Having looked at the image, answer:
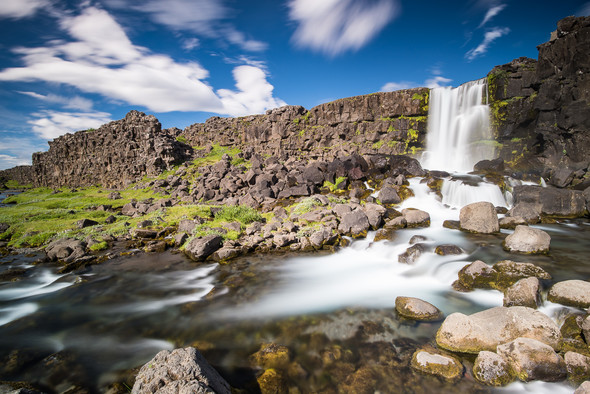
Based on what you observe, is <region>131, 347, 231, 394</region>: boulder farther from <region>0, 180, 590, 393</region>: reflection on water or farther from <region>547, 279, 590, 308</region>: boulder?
<region>547, 279, 590, 308</region>: boulder

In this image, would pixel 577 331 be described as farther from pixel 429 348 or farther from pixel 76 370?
pixel 76 370

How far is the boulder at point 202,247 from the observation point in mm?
12125

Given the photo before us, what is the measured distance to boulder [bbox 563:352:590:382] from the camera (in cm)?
462

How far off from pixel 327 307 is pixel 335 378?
2981mm

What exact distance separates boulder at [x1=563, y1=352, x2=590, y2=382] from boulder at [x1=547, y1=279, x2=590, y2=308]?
208 centimetres

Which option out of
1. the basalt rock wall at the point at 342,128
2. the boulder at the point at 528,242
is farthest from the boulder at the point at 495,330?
the basalt rock wall at the point at 342,128

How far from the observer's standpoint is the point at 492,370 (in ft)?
15.7

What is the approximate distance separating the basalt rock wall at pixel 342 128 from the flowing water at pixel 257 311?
21051mm

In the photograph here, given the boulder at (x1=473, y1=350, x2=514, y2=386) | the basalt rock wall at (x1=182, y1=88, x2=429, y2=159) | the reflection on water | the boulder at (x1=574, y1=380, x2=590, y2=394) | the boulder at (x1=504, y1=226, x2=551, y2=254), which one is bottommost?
the reflection on water

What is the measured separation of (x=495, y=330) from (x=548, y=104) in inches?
1001

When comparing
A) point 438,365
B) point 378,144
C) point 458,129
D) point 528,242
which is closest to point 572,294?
point 438,365

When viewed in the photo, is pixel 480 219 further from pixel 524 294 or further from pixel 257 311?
pixel 257 311

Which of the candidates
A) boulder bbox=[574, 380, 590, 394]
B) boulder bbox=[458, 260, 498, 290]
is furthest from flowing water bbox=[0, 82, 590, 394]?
boulder bbox=[574, 380, 590, 394]

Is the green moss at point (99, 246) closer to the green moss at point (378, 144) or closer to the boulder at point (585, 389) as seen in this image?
the boulder at point (585, 389)
